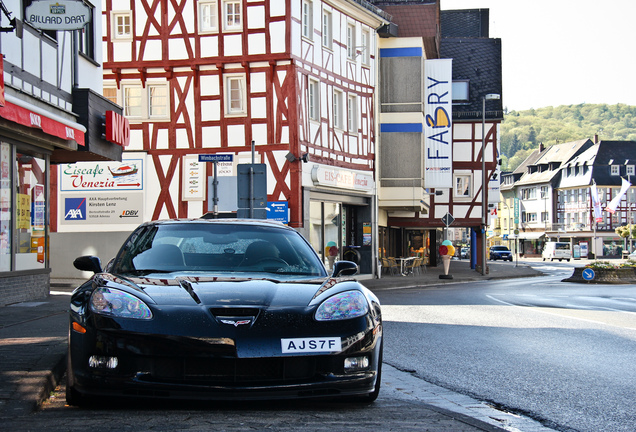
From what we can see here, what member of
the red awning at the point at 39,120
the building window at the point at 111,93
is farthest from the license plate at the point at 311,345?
the building window at the point at 111,93

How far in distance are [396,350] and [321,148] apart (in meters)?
19.9

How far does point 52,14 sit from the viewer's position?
12.6 metres

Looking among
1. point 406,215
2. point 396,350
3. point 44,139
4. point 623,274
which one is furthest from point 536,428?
point 406,215

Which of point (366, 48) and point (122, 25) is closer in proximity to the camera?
point (122, 25)

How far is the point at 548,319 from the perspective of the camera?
13.4 meters

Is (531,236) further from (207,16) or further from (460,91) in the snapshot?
(207,16)

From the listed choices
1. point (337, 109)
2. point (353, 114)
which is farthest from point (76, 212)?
point (353, 114)

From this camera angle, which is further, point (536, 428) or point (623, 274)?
point (623, 274)

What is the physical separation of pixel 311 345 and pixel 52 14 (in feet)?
31.7

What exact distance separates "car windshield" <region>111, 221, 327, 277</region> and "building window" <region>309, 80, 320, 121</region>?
22319 millimetres

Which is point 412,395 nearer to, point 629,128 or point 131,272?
point 131,272

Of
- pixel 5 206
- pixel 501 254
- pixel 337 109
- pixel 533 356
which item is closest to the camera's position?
pixel 533 356

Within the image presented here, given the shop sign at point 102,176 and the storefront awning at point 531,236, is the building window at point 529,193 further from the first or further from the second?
the shop sign at point 102,176

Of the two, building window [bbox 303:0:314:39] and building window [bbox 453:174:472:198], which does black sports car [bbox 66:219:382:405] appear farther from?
building window [bbox 453:174:472:198]
